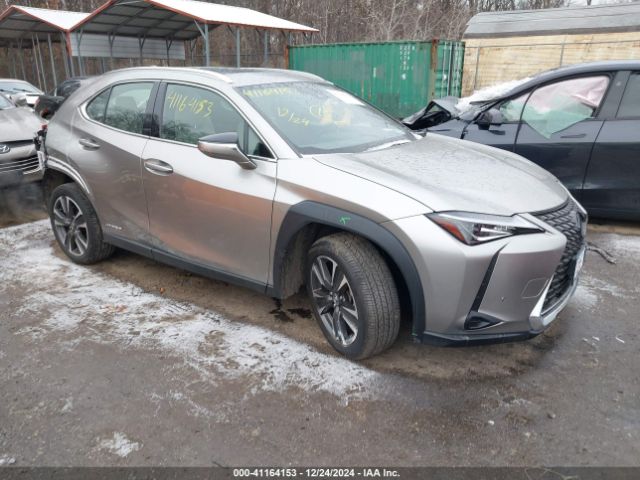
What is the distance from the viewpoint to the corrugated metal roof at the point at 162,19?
1476 centimetres

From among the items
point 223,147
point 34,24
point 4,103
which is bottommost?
point 4,103

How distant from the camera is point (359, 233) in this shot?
108 inches

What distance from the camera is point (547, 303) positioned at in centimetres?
284

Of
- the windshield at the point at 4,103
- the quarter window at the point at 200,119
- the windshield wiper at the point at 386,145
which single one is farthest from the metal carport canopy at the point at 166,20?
the windshield wiper at the point at 386,145

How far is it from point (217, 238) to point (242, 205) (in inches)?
14.0

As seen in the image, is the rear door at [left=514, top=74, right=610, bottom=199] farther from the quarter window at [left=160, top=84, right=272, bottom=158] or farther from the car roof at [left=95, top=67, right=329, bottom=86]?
the quarter window at [left=160, top=84, right=272, bottom=158]

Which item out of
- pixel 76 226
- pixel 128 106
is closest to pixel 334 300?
pixel 128 106

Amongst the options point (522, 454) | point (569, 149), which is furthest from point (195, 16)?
point (522, 454)

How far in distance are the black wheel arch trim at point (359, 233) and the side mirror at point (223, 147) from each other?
46cm

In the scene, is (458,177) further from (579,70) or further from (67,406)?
(579,70)

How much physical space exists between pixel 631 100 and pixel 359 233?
3.72m

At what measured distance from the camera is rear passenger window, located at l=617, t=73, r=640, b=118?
16.0ft

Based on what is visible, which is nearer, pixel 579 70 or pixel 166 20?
pixel 579 70

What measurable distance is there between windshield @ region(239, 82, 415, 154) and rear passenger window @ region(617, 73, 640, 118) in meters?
2.42
